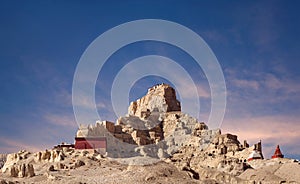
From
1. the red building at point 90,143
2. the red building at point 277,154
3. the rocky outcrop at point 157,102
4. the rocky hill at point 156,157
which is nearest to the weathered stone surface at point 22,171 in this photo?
the rocky hill at point 156,157

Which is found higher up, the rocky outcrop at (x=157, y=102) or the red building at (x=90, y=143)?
the rocky outcrop at (x=157, y=102)

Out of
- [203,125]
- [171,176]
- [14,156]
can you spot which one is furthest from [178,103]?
[171,176]

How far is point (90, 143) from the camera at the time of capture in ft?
257

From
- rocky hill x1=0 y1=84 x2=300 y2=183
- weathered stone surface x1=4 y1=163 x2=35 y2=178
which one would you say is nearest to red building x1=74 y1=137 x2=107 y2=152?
rocky hill x1=0 y1=84 x2=300 y2=183

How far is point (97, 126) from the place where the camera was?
9019 cm

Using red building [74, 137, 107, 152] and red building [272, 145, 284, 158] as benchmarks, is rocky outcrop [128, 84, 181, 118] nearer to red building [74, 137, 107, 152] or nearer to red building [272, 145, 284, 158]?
red building [74, 137, 107, 152]

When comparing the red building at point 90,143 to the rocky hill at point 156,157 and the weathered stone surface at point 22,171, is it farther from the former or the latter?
the weathered stone surface at point 22,171

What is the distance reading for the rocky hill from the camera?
1805 inches

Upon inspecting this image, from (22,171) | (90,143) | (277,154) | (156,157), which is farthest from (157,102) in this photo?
(22,171)

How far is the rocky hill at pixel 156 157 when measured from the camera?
4584 cm

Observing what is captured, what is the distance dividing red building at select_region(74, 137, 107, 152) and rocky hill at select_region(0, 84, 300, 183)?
3.24 metres

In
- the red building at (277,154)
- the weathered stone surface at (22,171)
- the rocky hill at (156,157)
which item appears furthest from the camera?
the red building at (277,154)

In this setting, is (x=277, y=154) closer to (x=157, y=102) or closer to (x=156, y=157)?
(x=156, y=157)

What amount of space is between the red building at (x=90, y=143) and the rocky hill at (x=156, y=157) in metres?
3.24
